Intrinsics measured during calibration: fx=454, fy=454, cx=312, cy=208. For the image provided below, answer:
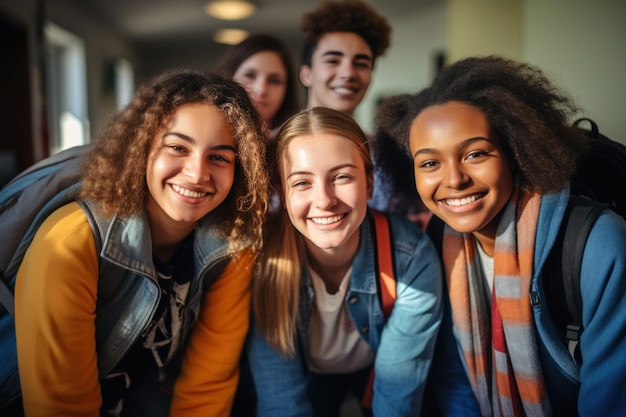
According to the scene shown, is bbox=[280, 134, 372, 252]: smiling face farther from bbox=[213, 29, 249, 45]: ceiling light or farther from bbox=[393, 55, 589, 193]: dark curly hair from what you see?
bbox=[213, 29, 249, 45]: ceiling light

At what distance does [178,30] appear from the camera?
574 cm

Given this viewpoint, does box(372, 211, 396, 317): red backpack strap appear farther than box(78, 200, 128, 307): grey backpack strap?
Yes

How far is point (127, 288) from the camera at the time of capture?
3.93ft

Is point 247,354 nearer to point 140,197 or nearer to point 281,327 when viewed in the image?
point 281,327

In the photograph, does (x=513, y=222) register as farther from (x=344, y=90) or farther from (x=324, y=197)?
(x=344, y=90)

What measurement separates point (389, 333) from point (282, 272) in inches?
14.0

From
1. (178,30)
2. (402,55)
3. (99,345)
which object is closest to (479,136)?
(99,345)

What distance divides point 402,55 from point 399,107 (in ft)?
15.2

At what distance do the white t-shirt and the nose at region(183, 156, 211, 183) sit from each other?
44 cm

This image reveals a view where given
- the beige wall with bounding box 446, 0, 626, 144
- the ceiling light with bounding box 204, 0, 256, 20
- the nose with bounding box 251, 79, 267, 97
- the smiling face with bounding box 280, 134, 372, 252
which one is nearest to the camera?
the smiling face with bounding box 280, 134, 372, 252

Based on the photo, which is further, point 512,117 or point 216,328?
point 216,328

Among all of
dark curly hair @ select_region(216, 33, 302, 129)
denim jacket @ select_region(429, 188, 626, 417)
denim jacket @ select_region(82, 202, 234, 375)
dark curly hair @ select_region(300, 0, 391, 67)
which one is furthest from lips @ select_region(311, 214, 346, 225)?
dark curly hair @ select_region(300, 0, 391, 67)

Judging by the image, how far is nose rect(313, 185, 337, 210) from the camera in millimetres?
1201

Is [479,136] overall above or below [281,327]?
above
